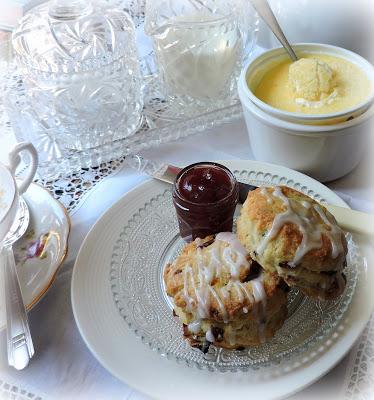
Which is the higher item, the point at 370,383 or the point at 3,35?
the point at 3,35

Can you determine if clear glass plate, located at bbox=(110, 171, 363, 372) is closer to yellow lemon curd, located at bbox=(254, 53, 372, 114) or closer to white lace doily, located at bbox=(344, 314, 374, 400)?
white lace doily, located at bbox=(344, 314, 374, 400)

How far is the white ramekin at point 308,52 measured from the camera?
1104 mm

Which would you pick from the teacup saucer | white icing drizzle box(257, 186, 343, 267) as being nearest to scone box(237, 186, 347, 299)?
white icing drizzle box(257, 186, 343, 267)

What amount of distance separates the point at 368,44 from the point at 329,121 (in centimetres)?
39

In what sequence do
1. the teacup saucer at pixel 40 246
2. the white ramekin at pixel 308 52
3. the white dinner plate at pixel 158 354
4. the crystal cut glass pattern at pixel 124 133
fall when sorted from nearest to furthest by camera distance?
the white dinner plate at pixel 158 354 < the teacup saucer at pixel 40 246 < the white ramekin at pixel 308 52 < the crystal cut glass pattern at pixel 124 133

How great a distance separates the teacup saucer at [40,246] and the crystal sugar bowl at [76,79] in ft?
0.64

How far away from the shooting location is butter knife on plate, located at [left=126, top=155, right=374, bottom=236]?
39.7 inches

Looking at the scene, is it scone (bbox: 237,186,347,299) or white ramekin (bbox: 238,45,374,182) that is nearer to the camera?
scone (bbox: 237,186,347,299)

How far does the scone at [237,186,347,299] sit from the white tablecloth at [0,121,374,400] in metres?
0.15

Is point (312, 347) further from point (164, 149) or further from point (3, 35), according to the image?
point (3, 35)

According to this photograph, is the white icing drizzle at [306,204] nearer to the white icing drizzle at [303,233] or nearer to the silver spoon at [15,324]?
the white icing drizzle at [303,233]

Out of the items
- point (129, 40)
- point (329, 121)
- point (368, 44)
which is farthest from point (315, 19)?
point (129, 40)

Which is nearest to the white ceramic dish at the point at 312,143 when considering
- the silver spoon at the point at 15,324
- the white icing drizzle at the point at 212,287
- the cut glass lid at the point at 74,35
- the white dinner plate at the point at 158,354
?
the white dinner plate at the point at 158,354

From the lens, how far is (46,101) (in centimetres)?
136
